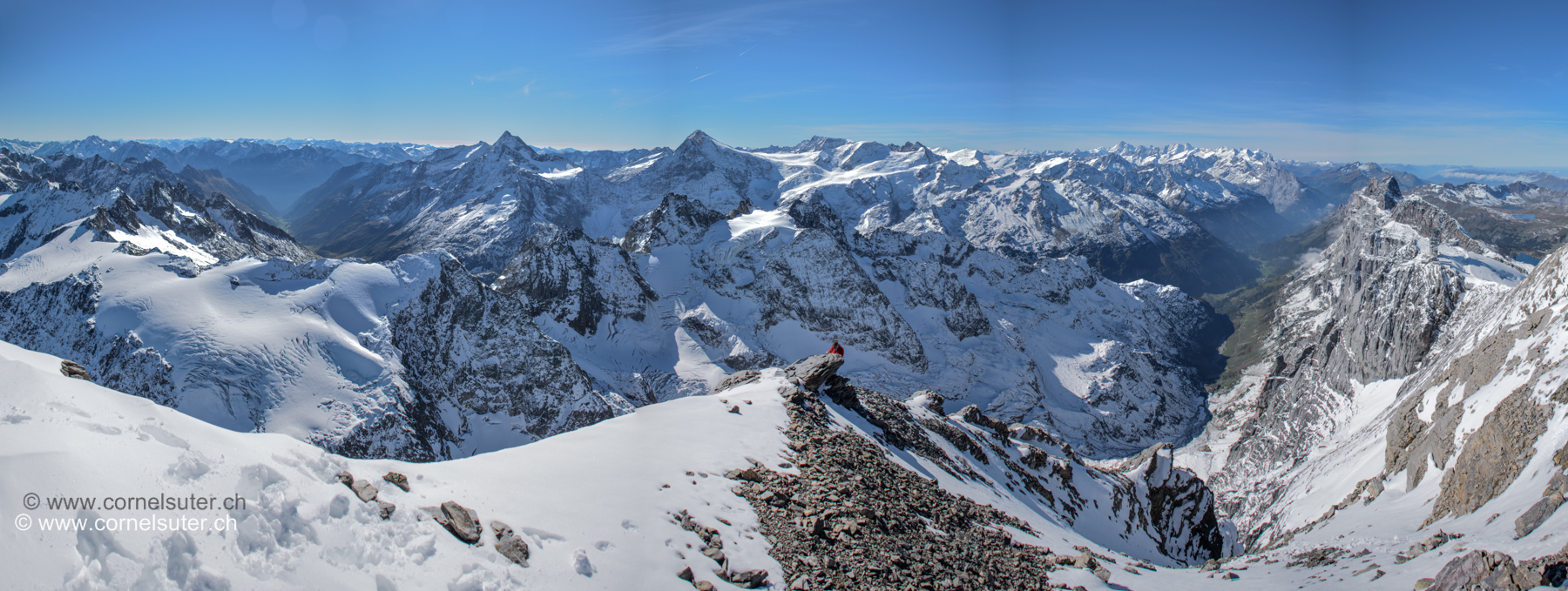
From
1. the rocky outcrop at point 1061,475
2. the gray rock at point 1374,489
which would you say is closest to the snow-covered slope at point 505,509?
the rocky outcrop at point 1061,475

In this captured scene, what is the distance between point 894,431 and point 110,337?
3876 inches

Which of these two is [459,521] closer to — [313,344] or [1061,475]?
[1061,475]

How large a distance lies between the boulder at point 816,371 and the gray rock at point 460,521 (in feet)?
85.2

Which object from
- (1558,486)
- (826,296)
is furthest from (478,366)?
(1558,486)

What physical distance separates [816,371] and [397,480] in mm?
27783

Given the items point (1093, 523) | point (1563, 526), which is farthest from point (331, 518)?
point (1093, 523)

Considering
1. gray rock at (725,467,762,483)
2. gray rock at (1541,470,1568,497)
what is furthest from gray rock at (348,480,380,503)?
gray rock at (1541,470,1568,497)

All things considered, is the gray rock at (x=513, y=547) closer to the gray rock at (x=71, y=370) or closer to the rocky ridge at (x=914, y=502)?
the rocky ridge at (x=914, y=502)

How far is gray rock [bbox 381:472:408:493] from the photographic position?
1473cm

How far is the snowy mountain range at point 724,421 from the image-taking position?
41.9ft

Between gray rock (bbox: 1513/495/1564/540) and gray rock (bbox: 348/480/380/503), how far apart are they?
35745 millimetres

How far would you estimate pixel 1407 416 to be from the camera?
61.4 meters

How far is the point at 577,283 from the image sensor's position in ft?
470

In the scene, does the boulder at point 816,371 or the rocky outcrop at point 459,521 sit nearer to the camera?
the rocky outcrop at point 459,521
